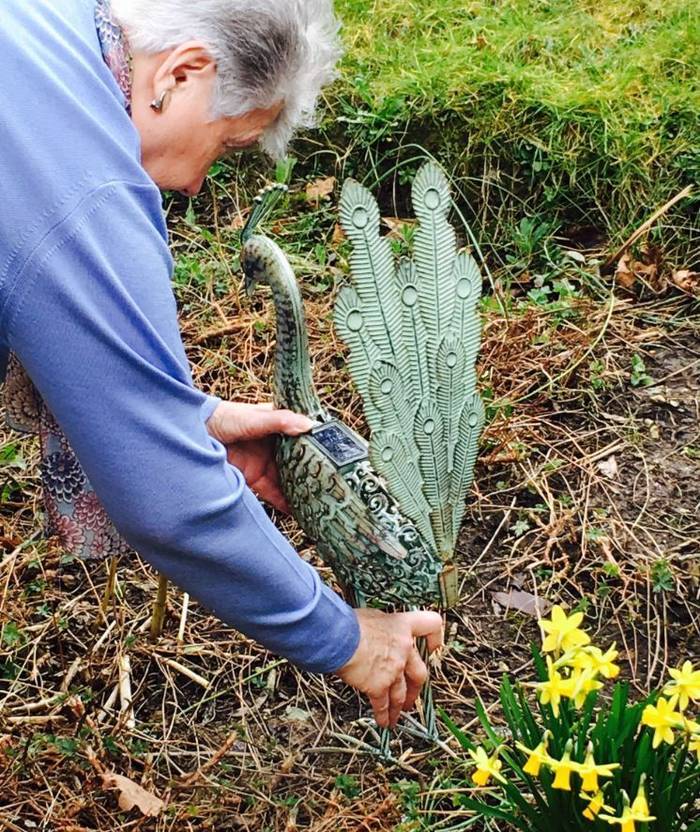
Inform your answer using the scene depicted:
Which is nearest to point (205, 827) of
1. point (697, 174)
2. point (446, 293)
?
point (446, 293)

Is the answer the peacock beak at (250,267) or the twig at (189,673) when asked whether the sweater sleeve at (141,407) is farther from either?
the twig at (189,673)

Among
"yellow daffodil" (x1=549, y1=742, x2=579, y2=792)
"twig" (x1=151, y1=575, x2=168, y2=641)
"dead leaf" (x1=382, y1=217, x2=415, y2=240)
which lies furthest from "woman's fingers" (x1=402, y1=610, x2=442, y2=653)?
"dead leaf" (x1=382, y1=217, x2=415, y2=240)

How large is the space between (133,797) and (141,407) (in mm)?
1071

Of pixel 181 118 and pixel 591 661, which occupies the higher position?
pixel 181 118

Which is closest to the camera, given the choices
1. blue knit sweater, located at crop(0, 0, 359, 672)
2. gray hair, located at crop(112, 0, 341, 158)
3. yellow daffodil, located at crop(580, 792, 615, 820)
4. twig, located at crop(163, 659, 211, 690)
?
blue knit sweater, located at crop(0, 0, 359, 672)

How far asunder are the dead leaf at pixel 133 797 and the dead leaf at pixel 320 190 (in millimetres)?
2150

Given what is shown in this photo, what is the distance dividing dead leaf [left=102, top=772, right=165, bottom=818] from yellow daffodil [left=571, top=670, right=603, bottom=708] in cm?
99

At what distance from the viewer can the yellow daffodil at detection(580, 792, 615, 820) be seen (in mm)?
1628

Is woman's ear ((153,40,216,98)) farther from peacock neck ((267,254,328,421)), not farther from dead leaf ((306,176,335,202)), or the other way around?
dead leaf ((306,176,335,202))

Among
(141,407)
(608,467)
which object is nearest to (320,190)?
(608,467)

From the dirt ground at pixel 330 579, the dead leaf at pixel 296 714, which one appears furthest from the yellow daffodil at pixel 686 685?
the dead leaf at pixel 296 714

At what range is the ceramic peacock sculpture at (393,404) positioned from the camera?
6.16 feet

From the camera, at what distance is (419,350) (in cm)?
193

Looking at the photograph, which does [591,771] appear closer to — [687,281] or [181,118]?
[181,118]
